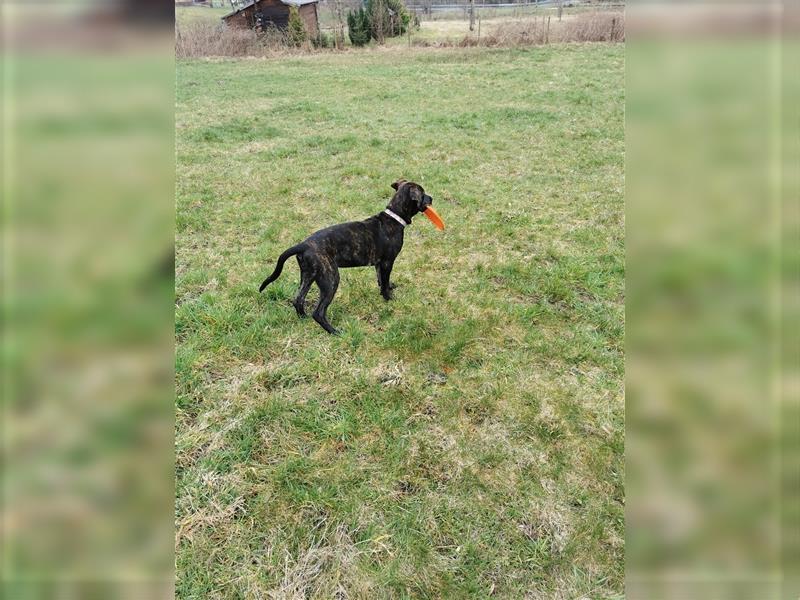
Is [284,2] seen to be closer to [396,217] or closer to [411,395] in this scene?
[396,217]

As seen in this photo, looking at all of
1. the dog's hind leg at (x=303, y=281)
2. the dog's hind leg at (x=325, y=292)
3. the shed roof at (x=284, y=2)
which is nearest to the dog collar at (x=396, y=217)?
the dog's hind leg at (x=325, y=292)

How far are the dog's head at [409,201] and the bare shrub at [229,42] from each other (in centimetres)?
2451

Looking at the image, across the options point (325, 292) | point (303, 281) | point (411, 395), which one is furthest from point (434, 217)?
point (411, 395)

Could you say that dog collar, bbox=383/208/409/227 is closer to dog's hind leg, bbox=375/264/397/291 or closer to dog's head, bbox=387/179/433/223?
dog's head, bbox=387/179/433/223

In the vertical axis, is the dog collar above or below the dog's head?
below

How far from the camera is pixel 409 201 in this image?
4.33 metres

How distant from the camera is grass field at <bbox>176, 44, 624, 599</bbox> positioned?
2453mm

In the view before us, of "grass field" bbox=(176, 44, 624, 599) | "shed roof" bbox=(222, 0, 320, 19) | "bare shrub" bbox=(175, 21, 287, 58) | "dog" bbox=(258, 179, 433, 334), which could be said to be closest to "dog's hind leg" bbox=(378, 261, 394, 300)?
"dog" bbox=(258, 179, 433, 334)

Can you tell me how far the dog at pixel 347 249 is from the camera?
3912mm

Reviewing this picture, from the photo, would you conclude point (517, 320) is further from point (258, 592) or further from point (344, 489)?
point (258, 592)

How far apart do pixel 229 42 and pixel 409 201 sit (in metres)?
26.6
